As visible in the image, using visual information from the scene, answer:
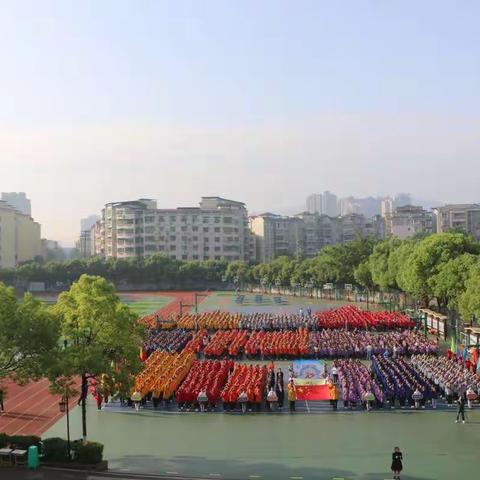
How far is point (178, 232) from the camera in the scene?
10225 centimetres

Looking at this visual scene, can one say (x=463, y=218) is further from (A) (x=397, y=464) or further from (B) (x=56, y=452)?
(B) (x=56, y=452)

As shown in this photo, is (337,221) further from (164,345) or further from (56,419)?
(56,419)

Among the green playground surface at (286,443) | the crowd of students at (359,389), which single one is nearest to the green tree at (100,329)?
the green playground surface at (286,443)

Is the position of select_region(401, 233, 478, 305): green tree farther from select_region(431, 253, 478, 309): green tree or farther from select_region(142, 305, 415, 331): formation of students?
select_region(142, 305, 415, 331): formation of students

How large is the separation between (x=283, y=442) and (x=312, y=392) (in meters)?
5.44

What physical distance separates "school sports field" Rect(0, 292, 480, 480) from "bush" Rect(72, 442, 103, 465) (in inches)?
21.3

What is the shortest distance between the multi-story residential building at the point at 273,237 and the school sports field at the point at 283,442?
97.0 m

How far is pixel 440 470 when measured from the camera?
44.8ft

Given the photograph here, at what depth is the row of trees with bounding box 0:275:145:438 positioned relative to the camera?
13719 millimetres

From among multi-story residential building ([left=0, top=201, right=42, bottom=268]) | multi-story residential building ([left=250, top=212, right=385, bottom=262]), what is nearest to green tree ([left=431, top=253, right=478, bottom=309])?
multi-story residential building ([left=250, top=212, right=385, bottom=262])

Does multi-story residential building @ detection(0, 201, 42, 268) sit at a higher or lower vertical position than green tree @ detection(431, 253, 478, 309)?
higher

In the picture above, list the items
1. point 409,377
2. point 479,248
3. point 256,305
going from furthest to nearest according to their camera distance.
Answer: point 256,305
point 479,248
point 409,377

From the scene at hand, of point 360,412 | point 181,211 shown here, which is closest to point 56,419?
point 360,412

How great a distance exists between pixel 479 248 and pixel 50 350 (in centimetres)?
3568
